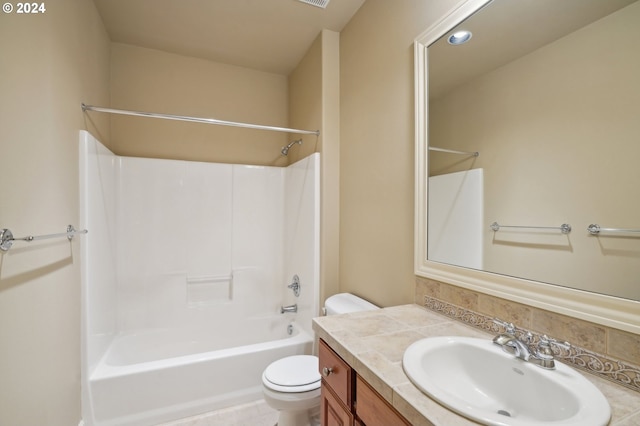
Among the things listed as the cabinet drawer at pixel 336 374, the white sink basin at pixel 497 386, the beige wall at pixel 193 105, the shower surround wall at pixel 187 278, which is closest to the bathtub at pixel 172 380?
the shower surround wall at pixel 187 278

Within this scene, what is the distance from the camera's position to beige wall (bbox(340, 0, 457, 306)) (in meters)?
1.47

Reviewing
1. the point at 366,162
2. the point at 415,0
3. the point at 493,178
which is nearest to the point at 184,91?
the point at 366,162

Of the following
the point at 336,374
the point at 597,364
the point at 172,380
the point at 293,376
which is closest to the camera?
the point at 597,364

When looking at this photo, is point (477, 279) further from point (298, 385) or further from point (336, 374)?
point (298, 385)

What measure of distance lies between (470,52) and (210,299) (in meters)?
2.66

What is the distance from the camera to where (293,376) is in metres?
1.59

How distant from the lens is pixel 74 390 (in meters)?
1.49

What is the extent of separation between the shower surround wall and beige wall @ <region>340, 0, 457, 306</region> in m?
0.35

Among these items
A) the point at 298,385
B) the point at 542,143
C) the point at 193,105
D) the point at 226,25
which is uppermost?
the point at 226,25

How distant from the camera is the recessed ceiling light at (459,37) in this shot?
46.1 inches

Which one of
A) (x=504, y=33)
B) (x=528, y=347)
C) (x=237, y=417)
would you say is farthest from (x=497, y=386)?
(x=237, y=417)

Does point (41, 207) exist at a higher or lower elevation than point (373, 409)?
higher

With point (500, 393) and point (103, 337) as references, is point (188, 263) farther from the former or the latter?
point (500, 393)

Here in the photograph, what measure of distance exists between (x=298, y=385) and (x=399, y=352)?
88cm
